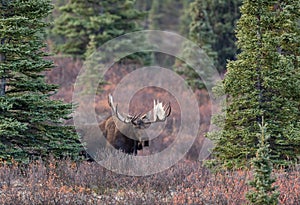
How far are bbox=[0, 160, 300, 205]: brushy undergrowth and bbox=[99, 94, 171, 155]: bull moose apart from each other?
2.14 meters

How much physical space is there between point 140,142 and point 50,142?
108 inches

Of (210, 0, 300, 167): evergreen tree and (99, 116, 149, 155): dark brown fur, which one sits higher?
(210, 0, 300, 167): evergreen tree

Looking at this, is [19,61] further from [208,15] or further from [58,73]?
[208,15]

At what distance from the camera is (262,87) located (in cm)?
980

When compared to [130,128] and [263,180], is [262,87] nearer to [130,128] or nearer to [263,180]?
[130,128]

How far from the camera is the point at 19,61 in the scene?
927 centimetres

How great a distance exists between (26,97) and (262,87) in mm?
5021

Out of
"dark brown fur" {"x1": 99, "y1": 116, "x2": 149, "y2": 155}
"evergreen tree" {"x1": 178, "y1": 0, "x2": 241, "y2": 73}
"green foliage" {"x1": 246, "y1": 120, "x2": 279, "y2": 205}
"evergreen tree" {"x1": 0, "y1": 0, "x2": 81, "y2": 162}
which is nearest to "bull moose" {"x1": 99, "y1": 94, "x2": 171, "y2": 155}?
"dark brown fur" {"x1": 99, "y1": 116, "x2": 149, "y2": 155}

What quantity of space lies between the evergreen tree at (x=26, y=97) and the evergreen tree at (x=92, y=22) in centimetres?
1175

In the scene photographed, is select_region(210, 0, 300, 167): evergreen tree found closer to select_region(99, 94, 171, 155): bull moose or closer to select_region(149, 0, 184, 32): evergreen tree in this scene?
select_region(99, 94, 171, 155): bull moose

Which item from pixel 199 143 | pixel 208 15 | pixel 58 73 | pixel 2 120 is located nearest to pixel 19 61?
pixel 2 120

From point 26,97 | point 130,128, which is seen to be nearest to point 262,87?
point 130,128

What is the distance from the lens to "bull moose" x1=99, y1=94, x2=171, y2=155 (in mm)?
11320

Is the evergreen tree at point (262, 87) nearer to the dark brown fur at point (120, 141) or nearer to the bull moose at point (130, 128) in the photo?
the bull moose at point (130, 128)
